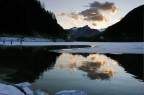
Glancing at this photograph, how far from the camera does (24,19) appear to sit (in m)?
116

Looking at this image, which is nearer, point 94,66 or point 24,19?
point 94,66

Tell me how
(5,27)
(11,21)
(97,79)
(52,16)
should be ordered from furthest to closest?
(52,16) < (11,21) < (5,27) < (97,79)

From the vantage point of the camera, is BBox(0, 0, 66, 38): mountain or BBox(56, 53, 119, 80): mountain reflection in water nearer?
BBox(56, 53, 119, 80): mountain reflection in water

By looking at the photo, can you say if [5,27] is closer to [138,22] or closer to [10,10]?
[10,10]

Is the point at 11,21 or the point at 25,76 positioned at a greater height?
the point at 11,21

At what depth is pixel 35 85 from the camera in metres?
11.6

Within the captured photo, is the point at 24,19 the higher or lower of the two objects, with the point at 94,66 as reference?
higher

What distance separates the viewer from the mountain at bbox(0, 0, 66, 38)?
103938 millimetres

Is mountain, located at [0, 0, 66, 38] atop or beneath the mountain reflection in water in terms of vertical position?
atop

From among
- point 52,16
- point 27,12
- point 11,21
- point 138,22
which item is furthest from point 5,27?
point 138,22

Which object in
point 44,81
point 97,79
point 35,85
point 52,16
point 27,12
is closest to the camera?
point 35,85

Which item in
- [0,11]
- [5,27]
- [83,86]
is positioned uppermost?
[0,11]

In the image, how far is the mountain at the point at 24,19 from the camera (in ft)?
341

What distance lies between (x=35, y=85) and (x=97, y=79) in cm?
380
